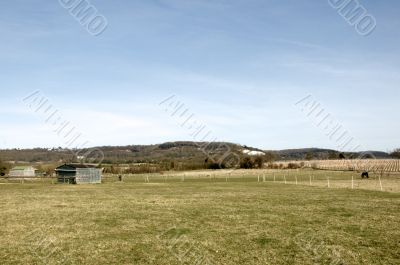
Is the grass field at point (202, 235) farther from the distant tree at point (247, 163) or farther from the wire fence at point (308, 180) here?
the distant tree at point (247, 163)

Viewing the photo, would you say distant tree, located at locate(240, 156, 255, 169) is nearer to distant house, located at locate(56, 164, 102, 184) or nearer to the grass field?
distant house, located at locate(56, 164, 102, 184)

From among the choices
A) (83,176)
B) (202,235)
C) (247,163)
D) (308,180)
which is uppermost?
(247,163)

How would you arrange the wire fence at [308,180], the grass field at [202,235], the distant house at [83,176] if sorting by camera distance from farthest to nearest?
the distant house at [83,176] < the wire fence at [308,180] < the grass field at [202,235]

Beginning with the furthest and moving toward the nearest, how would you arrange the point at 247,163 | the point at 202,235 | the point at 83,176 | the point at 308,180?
the point at 247,163
the point at 83,176
the point at 308,180
the point at 202,235

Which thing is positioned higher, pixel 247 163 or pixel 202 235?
pixel 247 163

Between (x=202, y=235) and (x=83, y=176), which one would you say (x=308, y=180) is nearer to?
(x=83, y=176)

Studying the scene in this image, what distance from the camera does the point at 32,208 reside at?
2909cm

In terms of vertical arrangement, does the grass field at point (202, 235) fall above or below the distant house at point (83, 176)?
below

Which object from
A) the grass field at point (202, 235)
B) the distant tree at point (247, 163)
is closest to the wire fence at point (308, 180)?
the grass field at point (202, 235)

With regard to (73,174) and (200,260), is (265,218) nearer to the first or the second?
(200,260)

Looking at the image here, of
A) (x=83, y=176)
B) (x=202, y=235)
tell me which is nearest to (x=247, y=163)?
(x=83, y=176)

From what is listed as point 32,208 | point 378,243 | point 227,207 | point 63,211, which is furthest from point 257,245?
point 32,208

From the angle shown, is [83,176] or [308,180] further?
[83,176]

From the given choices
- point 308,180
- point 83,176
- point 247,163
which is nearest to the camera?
point 308,180
